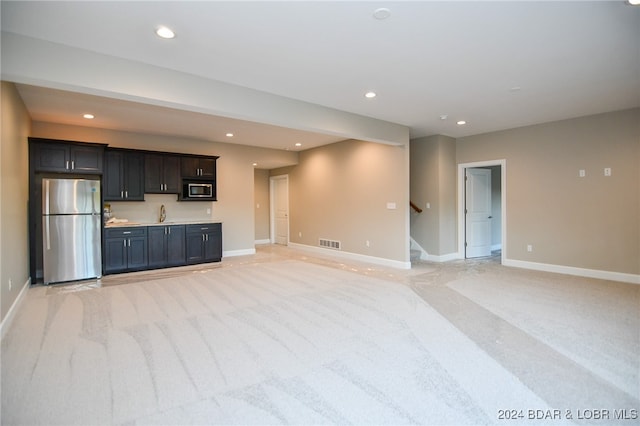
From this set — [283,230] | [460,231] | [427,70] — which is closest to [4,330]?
[427,70]

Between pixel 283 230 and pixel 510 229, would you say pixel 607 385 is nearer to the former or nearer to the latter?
pixel 510 229

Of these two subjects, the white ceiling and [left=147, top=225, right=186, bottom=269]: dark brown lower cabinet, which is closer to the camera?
the white ceiling

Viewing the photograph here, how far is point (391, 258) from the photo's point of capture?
6.49m

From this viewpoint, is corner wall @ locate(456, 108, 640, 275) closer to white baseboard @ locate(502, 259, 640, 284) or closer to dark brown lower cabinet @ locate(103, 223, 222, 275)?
white baseboard @ locate(502, 259, 640, 284)

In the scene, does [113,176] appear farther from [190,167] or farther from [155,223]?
[190,167]

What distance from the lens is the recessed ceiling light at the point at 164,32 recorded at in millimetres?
2694

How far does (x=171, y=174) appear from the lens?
6668mm

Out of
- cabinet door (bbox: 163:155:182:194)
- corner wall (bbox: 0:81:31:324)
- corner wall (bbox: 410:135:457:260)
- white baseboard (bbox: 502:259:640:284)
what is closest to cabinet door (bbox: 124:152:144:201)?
cabinet door (bbox: 163:155:182:194)

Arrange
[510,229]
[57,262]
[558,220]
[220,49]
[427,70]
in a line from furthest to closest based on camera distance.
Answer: [510,229] < [558,220] < [57,262] < [427,70] < [220,49]

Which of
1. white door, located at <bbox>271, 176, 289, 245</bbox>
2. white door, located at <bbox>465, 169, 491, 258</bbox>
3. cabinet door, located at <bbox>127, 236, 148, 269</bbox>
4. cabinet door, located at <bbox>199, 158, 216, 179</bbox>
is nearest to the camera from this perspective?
cabinet door, located at <bbox>127, 236, 148, 269</bbox>

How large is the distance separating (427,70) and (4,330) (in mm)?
5145

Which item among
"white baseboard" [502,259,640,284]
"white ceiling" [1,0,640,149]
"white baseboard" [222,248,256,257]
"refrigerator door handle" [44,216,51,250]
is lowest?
"white baseboard" [502,259,640,284]

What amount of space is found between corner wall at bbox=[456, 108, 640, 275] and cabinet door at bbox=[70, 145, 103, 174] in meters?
7.49

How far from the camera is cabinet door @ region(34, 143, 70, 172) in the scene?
5.11 metres
